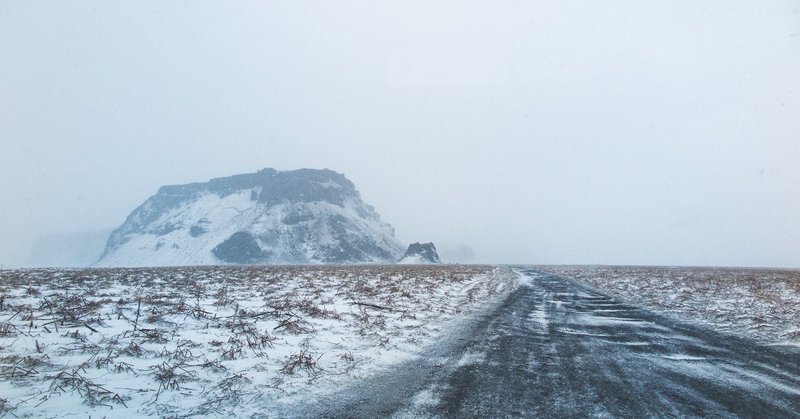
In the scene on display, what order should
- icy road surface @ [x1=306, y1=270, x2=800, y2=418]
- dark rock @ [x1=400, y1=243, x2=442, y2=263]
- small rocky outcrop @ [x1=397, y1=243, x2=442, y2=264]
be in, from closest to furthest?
icy road surface @ [x1=306, y1=270, x2=800, y2=418] < small rocky outcrop @ [x1=397, y1=243, x2=442, y2=264] < dark rock @ [x1=400, y1=243, x2=442, y2=263]

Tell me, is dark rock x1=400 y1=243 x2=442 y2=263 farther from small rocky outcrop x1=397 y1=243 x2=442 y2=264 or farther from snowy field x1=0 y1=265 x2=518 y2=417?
snowy field x1=0 y1=265 x2=518 y2=417

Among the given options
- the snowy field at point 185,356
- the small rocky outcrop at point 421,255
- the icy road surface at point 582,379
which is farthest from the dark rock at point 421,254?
the icy road surface at point 582,379

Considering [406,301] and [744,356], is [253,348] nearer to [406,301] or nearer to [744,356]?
[406,301]

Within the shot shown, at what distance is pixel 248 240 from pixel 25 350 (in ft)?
592

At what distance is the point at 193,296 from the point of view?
11961 millimetres

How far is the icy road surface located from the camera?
3.92 m

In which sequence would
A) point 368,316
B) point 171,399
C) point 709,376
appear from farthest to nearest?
point 368,316 → point 709,376 → point 171,399

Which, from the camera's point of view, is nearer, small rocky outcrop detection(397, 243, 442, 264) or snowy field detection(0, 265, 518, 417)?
snowy field detection(0, 265, 518, 417)

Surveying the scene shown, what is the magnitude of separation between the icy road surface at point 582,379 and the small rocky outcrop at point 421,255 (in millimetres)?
119110

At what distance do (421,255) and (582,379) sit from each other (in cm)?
12746

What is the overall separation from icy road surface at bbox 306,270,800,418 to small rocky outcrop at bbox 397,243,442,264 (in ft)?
391

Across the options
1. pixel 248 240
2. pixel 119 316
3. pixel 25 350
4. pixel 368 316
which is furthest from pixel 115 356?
pixel 248 240

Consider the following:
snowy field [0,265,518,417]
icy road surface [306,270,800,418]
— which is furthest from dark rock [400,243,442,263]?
icy road surface [306,270,800,418]

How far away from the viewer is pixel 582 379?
16.0 ft
